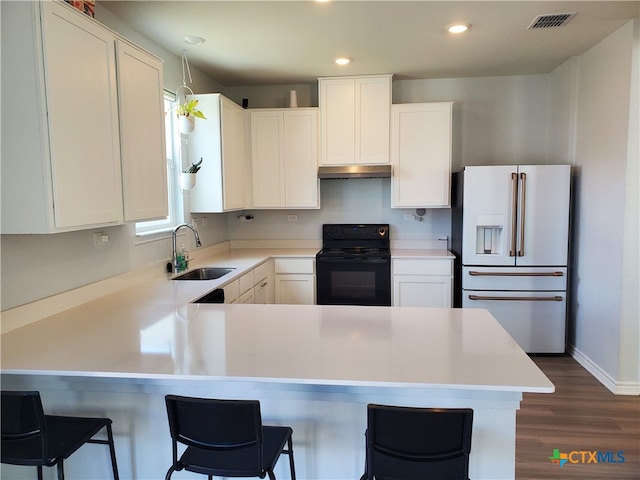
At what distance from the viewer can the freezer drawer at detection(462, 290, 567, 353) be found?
3719 millimetres

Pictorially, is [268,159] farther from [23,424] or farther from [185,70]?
[23,424]

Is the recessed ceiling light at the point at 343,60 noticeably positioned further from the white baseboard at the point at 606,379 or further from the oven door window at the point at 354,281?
the white baseboard at the point at 606,379

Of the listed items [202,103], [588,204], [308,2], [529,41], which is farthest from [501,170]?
[202,103]

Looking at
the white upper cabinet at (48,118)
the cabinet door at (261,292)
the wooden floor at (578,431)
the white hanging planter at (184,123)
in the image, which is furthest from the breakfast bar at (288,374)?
the cabinet door at (261,292)

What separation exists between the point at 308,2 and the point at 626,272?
9.15 feet

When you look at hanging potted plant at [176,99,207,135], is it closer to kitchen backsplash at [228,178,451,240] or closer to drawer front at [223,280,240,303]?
drawer front at [223,280,240,303]

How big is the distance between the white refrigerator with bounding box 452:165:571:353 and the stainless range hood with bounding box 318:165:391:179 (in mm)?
729

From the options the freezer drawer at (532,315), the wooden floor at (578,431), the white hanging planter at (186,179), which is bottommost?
the wooden floor at (578,431)

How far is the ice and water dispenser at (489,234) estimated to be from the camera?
374 centimetres

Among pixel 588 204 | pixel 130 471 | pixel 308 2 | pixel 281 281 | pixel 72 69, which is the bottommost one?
pixel 130 471

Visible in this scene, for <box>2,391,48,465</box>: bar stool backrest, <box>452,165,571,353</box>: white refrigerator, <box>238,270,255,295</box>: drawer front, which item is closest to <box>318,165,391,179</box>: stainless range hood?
<box>452,165,571,353</box>: white refrigerator

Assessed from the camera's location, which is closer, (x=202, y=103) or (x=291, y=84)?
(x=202, y=103)

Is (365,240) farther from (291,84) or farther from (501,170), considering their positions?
(291,84)

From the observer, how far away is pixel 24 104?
166 cm
